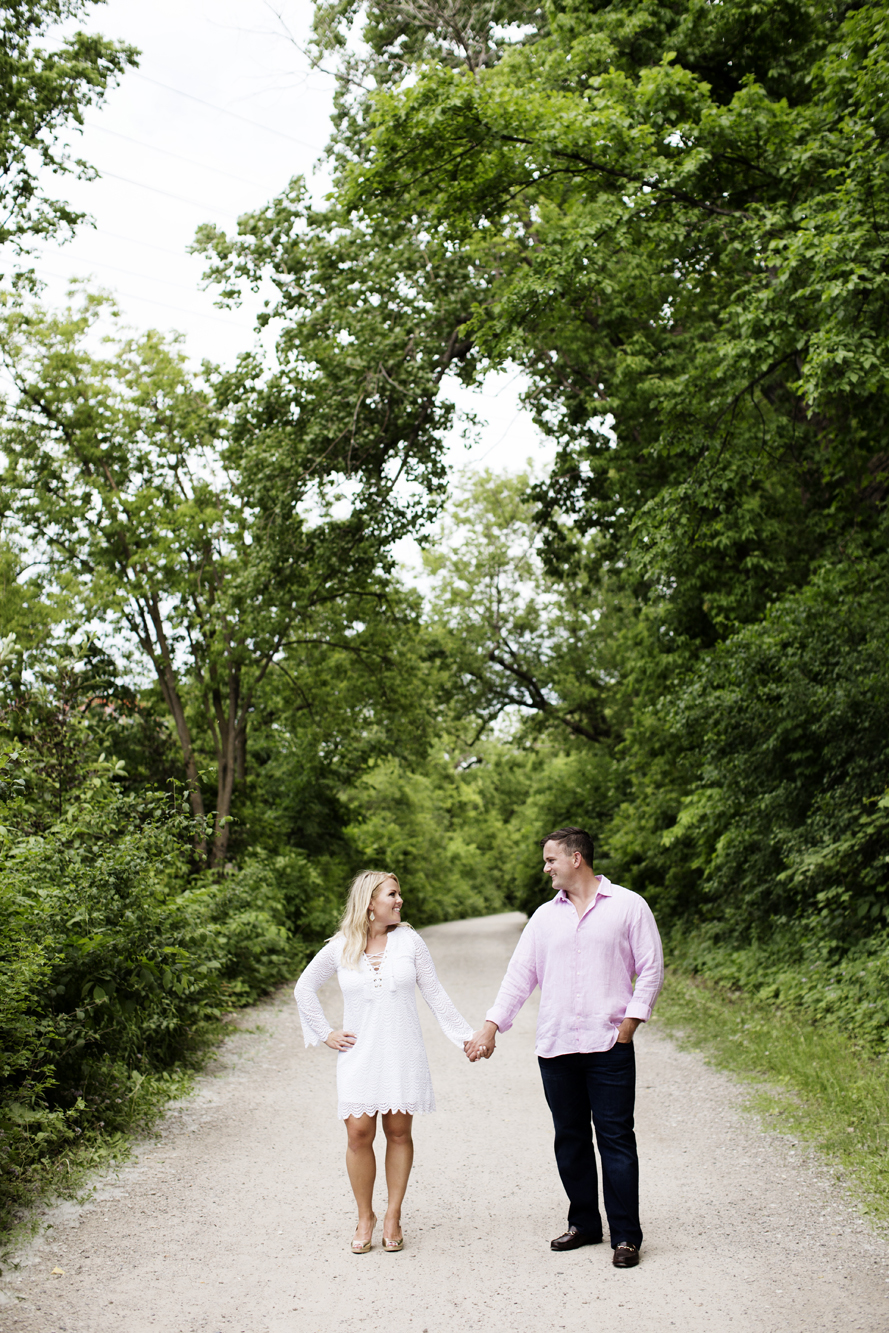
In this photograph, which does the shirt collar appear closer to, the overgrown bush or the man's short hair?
the man's short hair

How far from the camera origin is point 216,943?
9180mm

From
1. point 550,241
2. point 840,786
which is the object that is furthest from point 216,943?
point 550,241

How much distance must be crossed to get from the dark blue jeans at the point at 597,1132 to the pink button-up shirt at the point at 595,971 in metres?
0.11

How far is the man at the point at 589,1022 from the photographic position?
4.41 metres

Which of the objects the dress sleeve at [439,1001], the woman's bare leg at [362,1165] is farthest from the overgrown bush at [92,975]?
the dress sleeve at [439,1001]

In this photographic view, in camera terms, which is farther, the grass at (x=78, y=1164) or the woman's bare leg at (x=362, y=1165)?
the grass at (x=78, y=1164)

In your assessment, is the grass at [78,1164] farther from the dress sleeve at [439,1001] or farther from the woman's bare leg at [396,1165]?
the dress sleeve at [439,1001]

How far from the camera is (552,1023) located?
14.9 ft

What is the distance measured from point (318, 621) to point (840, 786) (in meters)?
13.7

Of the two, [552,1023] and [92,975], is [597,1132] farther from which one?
[92,975]

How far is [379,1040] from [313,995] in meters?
0.38

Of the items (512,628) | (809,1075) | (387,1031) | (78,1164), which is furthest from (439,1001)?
(512,628)

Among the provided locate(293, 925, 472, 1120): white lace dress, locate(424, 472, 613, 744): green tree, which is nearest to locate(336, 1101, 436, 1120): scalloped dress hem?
locate(293, 925, 472, 1120): white lace dress

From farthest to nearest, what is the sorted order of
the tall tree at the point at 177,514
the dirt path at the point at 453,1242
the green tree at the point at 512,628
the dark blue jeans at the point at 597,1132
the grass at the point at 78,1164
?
the green tree at the point at 512,628
the tall tree at the point at 177,514
the grass at the point at 78,1164
the dark blue jeans at the point at 597,1132
the dirt path at the point at 453,1242
